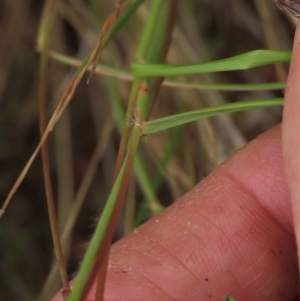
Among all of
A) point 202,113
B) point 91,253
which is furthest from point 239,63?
point 91,253

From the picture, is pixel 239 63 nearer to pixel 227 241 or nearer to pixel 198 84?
pixel 198 84

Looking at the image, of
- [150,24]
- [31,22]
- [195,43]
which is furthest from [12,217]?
[150,24]

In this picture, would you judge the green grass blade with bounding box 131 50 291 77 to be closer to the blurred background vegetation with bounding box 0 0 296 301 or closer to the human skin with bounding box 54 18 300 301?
the human skin with bounding box 54 18 300 301

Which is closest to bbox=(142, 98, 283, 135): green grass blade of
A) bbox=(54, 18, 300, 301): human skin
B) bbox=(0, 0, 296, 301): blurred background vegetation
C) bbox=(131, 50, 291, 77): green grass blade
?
bbox=(131, 50, 291, 77): green grass blade

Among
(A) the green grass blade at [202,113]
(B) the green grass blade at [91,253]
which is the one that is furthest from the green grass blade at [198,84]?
(B) the green grass blade at [91,253]

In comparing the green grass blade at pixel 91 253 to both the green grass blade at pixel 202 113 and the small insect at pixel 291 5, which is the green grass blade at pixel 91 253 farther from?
the small insect at pixel 291 5
